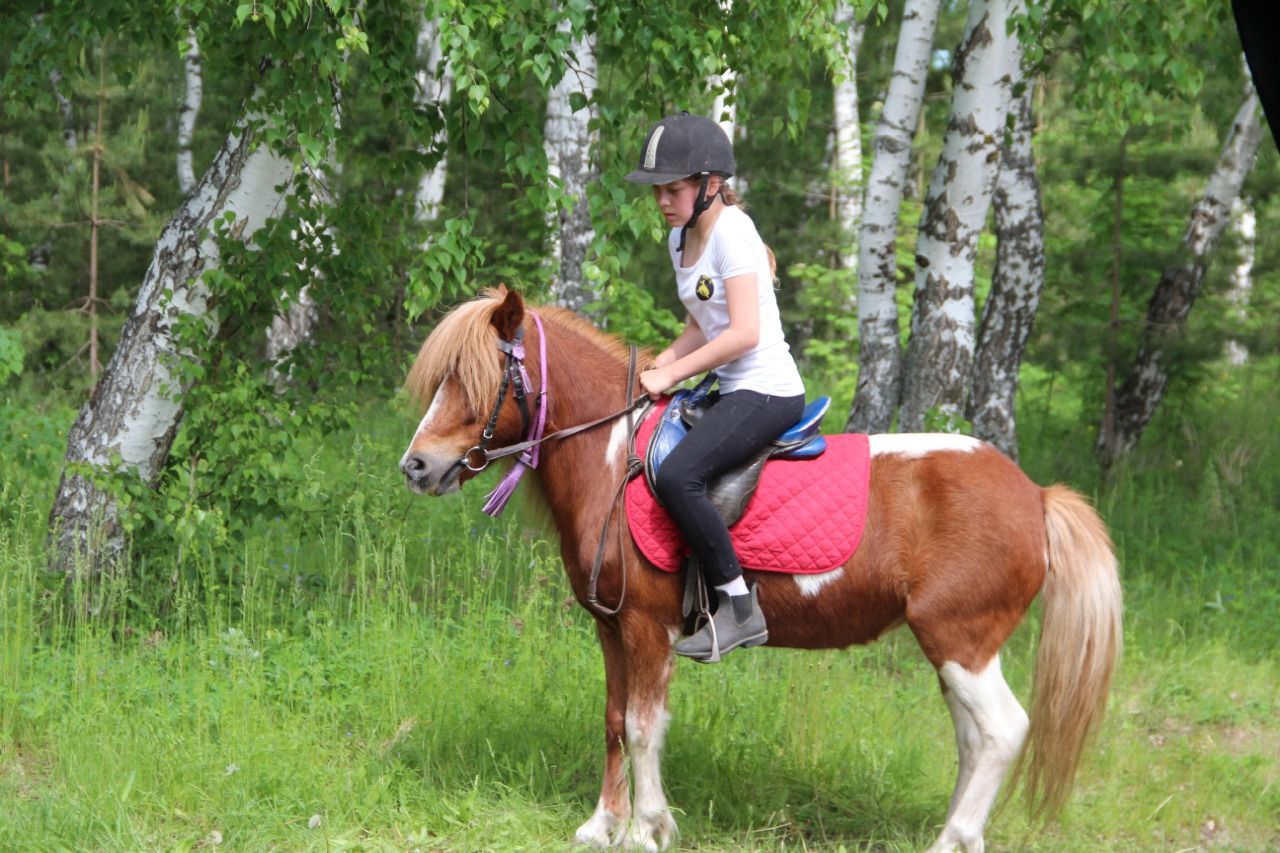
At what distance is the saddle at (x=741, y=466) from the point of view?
174 inches

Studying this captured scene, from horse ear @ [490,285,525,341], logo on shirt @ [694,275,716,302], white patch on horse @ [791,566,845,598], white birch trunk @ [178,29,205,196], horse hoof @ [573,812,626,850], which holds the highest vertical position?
white birch trunk @ [178,29,205,196]

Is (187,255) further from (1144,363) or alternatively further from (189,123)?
(189,123)

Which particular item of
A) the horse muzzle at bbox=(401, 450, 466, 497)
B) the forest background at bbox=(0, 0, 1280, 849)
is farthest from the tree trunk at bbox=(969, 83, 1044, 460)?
the horse muzzle at bbox=(401, 450, 466, 497)

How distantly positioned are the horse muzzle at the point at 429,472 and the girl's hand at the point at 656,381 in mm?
734

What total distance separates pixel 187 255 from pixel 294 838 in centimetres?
313

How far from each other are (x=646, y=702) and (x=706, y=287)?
151 centimetres

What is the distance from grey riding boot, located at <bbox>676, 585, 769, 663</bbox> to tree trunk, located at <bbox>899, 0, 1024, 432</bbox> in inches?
150

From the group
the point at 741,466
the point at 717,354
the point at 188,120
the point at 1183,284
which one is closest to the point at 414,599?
the point at 741,466

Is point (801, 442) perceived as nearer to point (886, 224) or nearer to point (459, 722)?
point (459, 722)

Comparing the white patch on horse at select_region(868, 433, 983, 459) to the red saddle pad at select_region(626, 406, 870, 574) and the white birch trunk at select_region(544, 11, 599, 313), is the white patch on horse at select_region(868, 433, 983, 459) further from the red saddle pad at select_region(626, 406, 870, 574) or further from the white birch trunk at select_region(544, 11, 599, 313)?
the white birch trunk at select_region(544, 11, 599, 313)

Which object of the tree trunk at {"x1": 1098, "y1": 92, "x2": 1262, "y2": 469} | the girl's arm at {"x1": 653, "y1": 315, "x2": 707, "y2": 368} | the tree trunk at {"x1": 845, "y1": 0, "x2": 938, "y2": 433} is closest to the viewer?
the girl's arm at {"x1": 653, "y1": 315, "x2": 707, "y2": 368}

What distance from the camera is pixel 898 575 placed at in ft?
14.6

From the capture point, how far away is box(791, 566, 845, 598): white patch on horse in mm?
4438

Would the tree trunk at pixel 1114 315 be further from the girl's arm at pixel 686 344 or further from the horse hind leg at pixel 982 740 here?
the girl's arm at pixel 686 344
